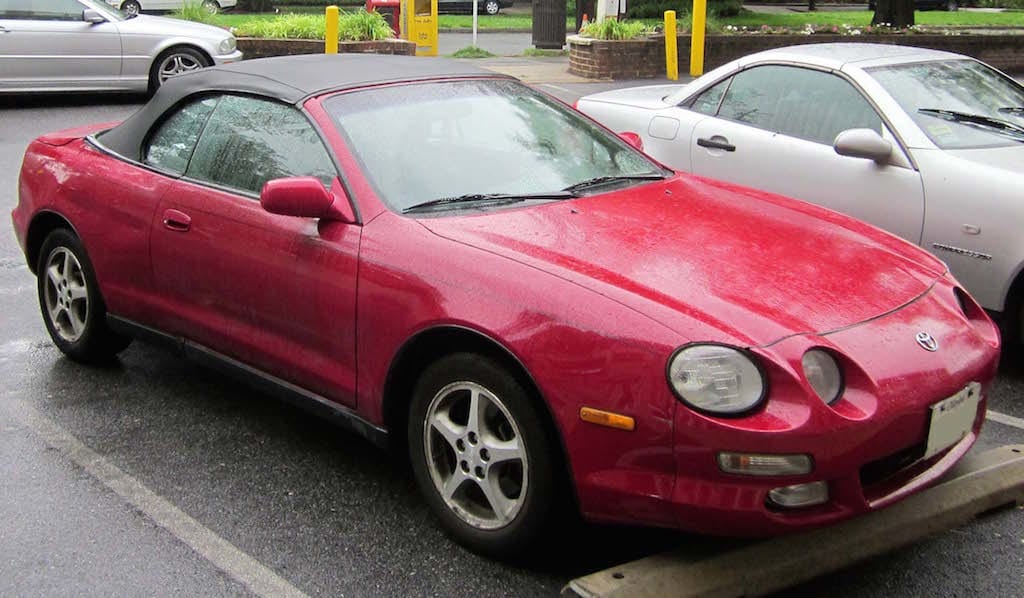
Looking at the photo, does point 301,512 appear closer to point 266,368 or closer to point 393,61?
point 266,368

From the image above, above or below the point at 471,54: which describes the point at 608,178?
below

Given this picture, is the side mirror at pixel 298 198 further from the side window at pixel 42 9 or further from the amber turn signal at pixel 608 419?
the side window at pixel 42 9

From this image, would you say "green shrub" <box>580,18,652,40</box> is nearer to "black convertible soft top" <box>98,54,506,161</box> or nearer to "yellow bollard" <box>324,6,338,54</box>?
"yellow bollard" <box>324,6,338,54</box>

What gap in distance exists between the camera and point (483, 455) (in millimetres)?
3678

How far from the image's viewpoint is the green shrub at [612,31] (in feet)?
58.0

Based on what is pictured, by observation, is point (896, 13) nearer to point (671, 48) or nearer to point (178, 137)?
point (671, 48)

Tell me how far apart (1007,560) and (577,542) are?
141 cm

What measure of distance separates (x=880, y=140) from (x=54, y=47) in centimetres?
1042

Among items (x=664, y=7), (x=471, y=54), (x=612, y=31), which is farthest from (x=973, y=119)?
(x=664, y=7)

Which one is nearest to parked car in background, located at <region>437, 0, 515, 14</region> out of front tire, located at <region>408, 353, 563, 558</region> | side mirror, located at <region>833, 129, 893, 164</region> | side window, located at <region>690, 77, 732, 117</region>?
side window, located at <region>690, 77, 732, 117</region>

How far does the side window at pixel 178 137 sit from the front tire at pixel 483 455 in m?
1.81

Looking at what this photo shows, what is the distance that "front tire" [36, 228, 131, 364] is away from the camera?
5.38 m

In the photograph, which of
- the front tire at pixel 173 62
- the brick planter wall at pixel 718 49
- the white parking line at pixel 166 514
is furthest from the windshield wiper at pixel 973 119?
the brick planter wall at pixel 718 49

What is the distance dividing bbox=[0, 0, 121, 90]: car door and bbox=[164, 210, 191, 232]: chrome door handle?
9.55 metres
